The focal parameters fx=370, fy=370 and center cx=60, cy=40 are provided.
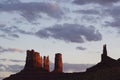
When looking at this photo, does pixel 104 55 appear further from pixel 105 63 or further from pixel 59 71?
pixel 59 71

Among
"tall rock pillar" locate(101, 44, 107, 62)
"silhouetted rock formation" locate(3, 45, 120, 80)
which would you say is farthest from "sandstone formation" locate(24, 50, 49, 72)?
"tall rock pillar" locate(101, 44, 107, 62)

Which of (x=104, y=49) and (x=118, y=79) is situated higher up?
(x=104, y=49)

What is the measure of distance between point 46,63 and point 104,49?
7272cm

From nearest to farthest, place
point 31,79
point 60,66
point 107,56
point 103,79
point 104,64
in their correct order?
point 103,79, point 104,64, point 107,56, point 31,79, point 60,66

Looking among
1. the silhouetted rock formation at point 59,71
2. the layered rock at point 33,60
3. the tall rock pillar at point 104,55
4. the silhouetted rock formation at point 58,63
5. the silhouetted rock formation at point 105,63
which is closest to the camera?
the silhouetted rock formation at point 59,71

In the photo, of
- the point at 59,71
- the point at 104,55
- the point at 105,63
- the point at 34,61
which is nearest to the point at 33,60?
the point at 34,61

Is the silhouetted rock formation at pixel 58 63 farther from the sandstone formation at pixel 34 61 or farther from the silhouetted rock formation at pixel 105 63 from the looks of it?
the silhouetted rock formation at pixel 105 63

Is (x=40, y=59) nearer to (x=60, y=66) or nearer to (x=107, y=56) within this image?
(x=60, y=66)

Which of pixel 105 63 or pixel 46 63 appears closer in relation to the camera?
pixel 105 63

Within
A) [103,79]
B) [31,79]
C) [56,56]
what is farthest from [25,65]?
[103,79]

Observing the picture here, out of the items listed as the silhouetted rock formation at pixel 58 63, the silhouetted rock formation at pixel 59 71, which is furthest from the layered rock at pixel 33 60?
the silhouetted rock formation at pixel 58 63

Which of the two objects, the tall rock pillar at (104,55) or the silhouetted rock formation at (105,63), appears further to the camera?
the tall rock pillar at (104,55)

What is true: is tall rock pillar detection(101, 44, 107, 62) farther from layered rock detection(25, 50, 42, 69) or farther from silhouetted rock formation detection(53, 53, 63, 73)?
layered rock detection(25, 50, 42, 69)

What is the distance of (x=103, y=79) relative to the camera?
88.5 meters
